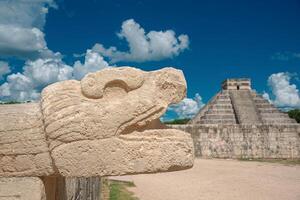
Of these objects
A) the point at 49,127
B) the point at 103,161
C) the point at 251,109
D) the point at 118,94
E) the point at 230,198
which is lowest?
the point at 230,198

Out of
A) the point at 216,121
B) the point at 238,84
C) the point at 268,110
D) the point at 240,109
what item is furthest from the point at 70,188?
the point at 238,84

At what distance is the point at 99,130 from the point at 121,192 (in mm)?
8364

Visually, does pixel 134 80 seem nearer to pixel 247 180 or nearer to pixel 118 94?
pixel 118 94

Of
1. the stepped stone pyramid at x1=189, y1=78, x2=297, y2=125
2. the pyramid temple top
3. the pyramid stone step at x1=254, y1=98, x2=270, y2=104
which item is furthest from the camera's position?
the pyramid temple top

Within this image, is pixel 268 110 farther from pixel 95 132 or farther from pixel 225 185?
pixel 95 132

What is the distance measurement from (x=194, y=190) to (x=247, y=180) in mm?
2967

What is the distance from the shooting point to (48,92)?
2770 mm

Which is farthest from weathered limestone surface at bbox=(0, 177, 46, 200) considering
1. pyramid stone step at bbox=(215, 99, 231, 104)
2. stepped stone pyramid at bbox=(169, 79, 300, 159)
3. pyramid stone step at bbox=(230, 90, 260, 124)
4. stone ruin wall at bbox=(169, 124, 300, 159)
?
pyramid stone step at bbox=(215, 99, 231, 104)

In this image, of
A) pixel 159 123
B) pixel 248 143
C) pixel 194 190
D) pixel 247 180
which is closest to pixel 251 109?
pixel 248 143

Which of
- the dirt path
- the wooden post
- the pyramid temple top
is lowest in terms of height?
the dirt path

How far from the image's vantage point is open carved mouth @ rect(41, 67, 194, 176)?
2.62 meters

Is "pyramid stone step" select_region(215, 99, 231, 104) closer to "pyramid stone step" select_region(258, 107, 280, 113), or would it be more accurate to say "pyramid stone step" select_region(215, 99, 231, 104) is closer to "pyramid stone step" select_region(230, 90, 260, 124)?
"pyramid stone step" select_region(230, 90, 260, 124)

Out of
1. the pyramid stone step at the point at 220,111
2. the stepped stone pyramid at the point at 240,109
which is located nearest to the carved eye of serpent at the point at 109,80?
the stepped stone pyramid at the point at 240,109

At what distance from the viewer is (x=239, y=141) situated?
72.2ft
